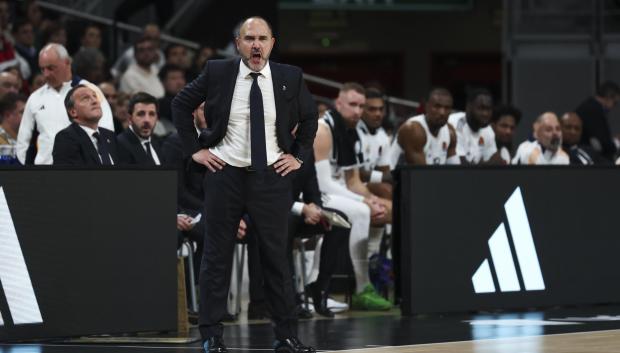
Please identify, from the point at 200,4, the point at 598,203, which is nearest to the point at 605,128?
the point at 598,203

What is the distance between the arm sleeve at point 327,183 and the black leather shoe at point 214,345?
13.3 feet

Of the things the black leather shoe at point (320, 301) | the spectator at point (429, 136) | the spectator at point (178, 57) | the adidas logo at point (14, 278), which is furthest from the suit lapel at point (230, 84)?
the spectator at point (178, 57)

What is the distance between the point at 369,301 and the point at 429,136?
6.69 ft

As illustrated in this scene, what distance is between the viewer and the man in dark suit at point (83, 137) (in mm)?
10711

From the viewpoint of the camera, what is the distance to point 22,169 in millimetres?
9773

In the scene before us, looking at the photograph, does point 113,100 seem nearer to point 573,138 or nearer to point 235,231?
point 573,138

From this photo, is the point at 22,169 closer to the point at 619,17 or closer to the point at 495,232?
the point at 495,232

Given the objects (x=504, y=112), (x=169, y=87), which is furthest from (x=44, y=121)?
(x=504, y=112)

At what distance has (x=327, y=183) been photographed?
12.8 metres

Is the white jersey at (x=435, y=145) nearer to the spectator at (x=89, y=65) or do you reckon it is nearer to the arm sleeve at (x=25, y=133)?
the spectator at (x=89, y=65)

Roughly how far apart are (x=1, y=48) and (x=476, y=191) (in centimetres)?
606

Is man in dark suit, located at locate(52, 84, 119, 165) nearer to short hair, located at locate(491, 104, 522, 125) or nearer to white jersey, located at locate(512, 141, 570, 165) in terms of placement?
white jersey, located at locate(512, 141, 570, 165)

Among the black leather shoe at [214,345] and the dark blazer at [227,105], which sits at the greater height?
the dark blazer at [227,105]

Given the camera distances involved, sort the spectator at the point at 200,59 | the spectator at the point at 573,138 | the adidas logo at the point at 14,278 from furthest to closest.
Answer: the spectator at the point at 200,59 < the spectator at the point at 573,138 < the adidas logo at the point at 14,278
